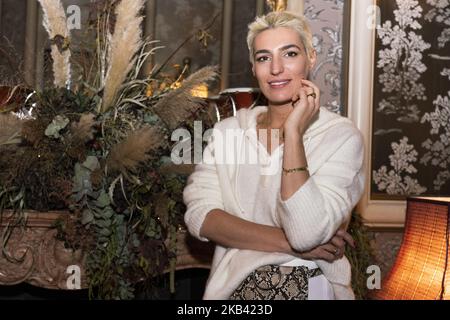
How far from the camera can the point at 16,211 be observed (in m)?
1.42

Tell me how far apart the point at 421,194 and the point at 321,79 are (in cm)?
48

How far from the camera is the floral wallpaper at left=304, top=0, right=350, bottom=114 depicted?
1.77 metres

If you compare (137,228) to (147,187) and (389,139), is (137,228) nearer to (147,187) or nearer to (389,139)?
(147,187)

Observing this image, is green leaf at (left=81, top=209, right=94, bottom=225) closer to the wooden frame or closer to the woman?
the woman

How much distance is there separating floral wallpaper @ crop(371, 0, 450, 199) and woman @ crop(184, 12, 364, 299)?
2.07 feet

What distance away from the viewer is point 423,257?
128 cm

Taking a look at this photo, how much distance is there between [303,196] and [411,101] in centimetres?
91

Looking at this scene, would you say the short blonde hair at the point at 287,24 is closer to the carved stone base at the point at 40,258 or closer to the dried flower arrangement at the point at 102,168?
the dried flower arrangement at the point at 102,168

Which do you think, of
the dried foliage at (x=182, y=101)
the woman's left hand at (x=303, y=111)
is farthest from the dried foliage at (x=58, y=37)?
the woman's left hand at (x=303, y=111)

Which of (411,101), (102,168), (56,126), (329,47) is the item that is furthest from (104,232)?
(411,101)

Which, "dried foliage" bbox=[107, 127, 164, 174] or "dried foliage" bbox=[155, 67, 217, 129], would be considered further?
"dried foliage" bbox=[155, 67, 217, 129]

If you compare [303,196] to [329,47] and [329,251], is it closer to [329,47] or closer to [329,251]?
[329,251]

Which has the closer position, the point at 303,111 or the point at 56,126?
the point at 303,111

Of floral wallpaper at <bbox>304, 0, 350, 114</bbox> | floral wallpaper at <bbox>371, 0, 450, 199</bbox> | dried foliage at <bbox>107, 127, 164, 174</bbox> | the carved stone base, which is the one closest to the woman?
dried foliage at <bbox>107, 127, 164, 174</bbox>
